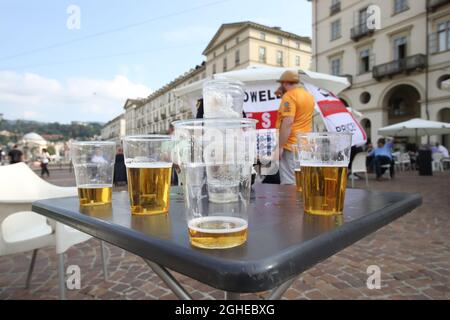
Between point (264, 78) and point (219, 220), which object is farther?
point (264, 78)

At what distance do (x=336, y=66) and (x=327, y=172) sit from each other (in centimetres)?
2745

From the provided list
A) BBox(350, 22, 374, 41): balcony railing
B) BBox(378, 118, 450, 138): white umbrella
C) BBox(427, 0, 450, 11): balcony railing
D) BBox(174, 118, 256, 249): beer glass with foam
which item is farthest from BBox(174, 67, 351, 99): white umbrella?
BBox(350, 22, 374, 41): balcony railing

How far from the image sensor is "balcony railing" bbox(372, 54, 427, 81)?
19188 mm

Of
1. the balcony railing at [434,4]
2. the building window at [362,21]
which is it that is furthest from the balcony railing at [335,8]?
the balcony railing at [434,4]

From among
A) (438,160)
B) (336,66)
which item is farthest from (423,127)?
(336,66)

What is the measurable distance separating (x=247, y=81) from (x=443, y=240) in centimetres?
295

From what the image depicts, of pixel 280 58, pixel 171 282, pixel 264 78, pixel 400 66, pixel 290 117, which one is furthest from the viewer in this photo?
pixel 280 58

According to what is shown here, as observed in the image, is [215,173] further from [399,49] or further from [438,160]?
[399,49]

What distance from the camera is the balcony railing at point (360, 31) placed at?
73.8 feet

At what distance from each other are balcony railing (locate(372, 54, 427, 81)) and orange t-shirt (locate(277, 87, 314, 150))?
67.3 feet

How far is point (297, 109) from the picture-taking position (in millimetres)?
2934

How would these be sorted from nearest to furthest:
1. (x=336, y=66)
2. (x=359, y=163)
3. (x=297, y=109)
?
(x=297, y=109) → (x=359, y=163) → (x=336, y=66)

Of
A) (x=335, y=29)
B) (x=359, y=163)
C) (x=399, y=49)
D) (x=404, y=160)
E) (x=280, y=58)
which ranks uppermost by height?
(x=280, y=58)

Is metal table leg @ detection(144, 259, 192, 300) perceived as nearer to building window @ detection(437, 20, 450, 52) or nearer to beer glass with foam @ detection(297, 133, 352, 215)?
beer glass with foam @ detection(297, 133, 352, 215)
